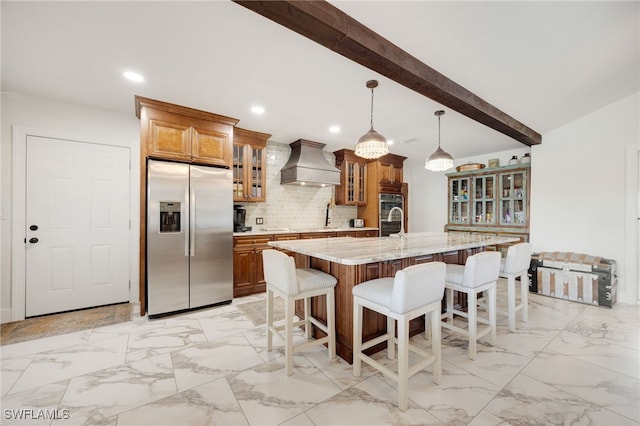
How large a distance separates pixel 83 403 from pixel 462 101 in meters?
4.10

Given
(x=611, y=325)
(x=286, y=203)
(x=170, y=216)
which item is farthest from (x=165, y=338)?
(x=611, y=325)

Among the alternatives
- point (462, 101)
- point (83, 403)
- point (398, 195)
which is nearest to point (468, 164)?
point (398, 195)

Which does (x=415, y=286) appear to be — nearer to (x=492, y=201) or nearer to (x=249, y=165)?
(x=249, y=165)

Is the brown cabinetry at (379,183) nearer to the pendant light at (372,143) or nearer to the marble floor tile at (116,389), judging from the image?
the pendant light at (372,143)

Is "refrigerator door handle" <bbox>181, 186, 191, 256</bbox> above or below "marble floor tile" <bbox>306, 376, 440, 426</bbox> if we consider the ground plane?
above

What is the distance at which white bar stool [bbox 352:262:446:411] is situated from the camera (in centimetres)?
164

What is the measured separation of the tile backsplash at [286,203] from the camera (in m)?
4.77

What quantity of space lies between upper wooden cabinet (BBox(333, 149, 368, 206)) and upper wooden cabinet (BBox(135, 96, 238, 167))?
8.15ft

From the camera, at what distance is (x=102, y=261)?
342 centimetres

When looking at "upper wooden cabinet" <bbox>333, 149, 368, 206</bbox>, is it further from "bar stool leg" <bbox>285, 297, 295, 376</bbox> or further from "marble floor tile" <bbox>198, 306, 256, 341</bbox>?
"bar stool leg" <bbox>285, 297, 295, 376</bbox>

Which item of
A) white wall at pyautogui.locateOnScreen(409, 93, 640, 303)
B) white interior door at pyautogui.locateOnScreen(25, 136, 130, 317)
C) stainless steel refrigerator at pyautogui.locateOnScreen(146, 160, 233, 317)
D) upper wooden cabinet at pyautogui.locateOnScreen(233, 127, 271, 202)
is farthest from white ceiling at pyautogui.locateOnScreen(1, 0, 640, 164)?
stainless steel refrigerator at pyautogui.locateOnScreen(146, 160, 233, 317)

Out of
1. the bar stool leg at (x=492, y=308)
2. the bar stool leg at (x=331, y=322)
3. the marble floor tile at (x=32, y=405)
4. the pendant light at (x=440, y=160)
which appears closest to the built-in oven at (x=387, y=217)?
the pendant light at (x=440, y=160)

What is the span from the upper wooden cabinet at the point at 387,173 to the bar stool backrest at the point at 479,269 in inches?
132

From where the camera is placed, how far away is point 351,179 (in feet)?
18.4
